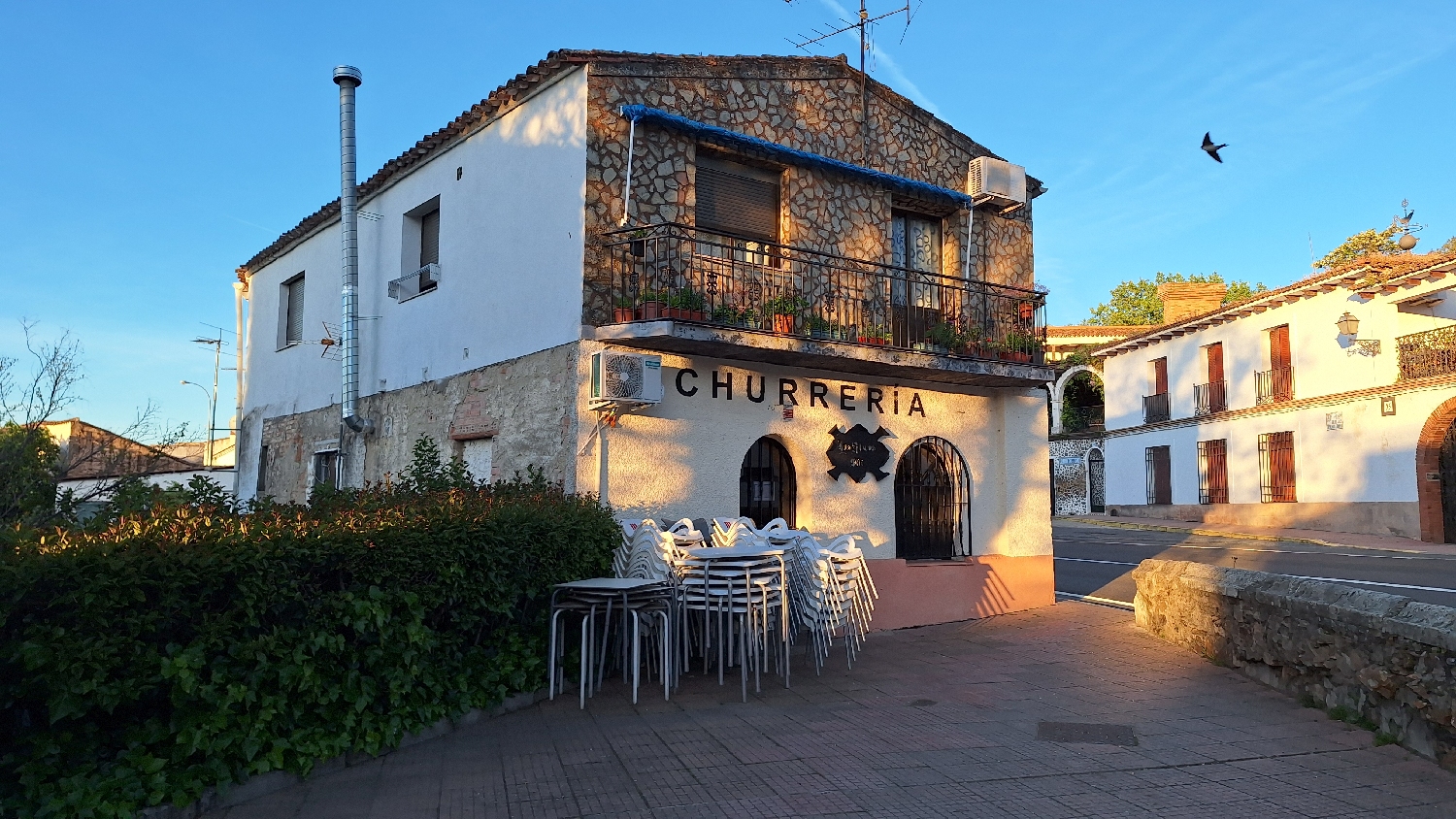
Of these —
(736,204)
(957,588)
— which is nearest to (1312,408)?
(957,588)

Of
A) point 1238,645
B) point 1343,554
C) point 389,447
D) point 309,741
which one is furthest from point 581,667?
point 1343,554

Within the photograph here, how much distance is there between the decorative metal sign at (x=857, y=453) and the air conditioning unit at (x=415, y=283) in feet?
15.8

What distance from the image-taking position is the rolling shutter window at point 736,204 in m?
9.75

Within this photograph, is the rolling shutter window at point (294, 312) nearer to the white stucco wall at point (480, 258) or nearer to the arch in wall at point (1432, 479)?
the white stucco wall at point (480, 258)

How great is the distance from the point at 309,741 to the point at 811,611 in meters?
3.85

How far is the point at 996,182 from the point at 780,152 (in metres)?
3.08

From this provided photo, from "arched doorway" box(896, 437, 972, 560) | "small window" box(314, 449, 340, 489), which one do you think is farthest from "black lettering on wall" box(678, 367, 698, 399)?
"small window" box(314, 449, 340, 489)

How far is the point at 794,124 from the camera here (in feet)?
33.9

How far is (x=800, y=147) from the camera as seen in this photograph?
33.8ft

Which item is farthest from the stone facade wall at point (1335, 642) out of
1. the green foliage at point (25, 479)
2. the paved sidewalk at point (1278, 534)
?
the paved sidewalk at point (1278, 534)

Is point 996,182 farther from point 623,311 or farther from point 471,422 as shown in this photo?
point 471,422

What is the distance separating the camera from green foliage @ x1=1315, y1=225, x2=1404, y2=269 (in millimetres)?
34500

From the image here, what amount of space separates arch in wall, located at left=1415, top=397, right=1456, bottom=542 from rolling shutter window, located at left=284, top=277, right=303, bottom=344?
946 inches

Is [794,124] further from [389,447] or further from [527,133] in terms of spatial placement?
[389,447]
